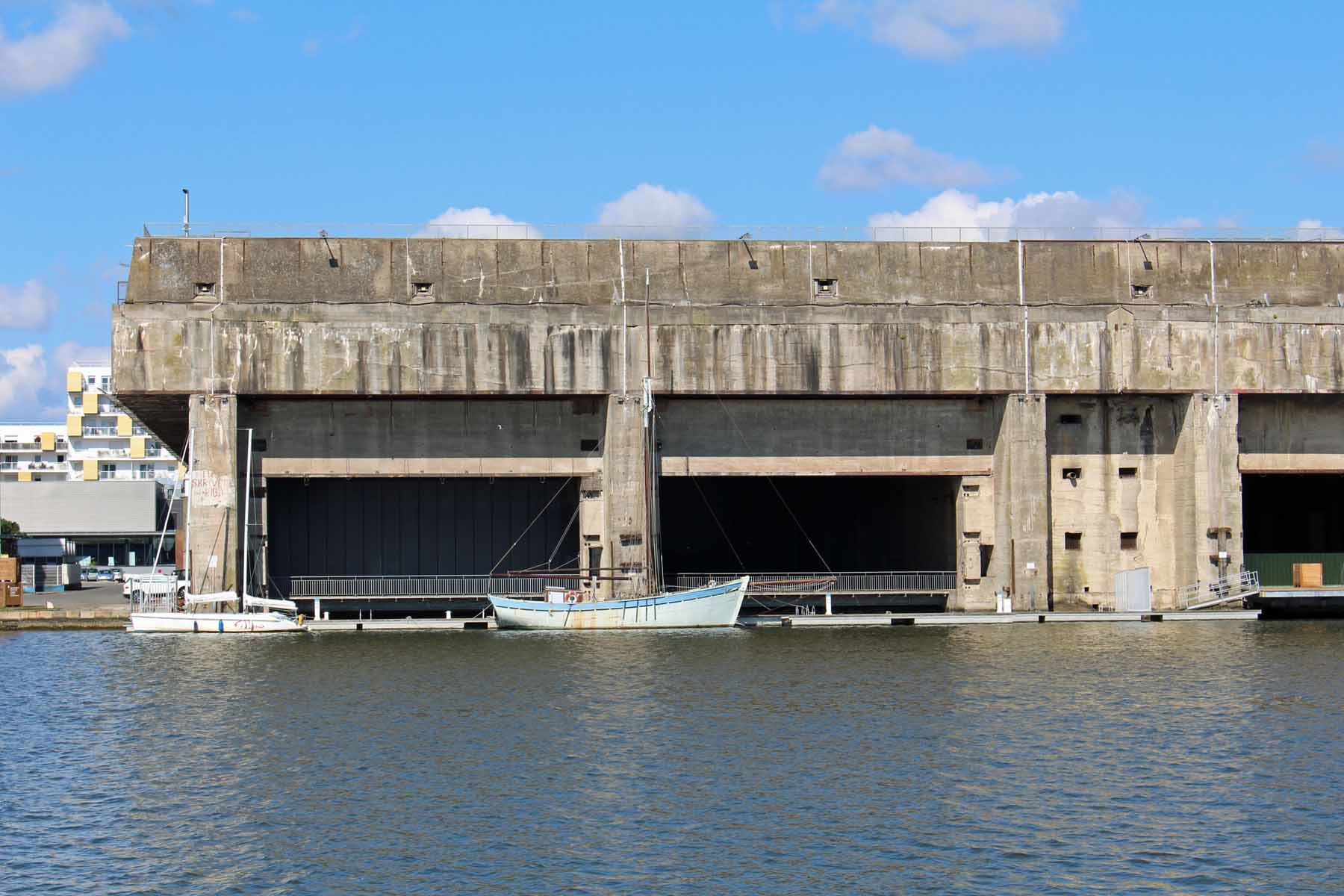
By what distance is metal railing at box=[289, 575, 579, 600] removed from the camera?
63125 mm

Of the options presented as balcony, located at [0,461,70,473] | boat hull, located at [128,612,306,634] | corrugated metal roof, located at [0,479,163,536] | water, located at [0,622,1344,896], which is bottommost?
water, located at [0,622,1344,896]

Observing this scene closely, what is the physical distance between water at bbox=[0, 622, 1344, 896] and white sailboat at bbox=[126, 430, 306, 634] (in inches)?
262

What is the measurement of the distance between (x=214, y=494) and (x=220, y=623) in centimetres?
482

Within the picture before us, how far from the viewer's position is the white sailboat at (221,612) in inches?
2238

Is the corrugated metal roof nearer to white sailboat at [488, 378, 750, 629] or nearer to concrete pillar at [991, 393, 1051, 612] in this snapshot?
white sailboat at [488, 378, 750, 629]

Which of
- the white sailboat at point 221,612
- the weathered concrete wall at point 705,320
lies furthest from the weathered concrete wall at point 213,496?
the weathered concrete wall at point 705,320

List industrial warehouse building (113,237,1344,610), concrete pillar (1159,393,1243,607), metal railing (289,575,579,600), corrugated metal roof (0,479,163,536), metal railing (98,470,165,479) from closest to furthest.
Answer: industrial warehouse building (113,237,1344,610) < concrete pillar (1159,393,1243,607) < metal railing (289,575,579,600) < corrugated metal roof (0,479,163,536) < metal railing (98,470,165,479)

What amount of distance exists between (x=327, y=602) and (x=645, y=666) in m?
22.8

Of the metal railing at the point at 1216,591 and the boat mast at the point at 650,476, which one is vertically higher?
the boat mast at the point at 650,476

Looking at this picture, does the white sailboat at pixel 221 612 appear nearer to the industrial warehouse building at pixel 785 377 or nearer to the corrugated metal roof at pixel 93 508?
the industrial warehouse building at pixel 785 377

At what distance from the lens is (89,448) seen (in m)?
159

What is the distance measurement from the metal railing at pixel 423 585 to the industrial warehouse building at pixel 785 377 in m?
1.34

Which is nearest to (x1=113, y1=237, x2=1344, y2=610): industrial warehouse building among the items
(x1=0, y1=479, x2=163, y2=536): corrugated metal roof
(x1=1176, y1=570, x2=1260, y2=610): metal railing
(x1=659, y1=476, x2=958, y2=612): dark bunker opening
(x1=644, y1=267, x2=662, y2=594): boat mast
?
(x1=644, y1=267, x2=662, y2=594): boat mast

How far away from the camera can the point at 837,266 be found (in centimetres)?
6300
